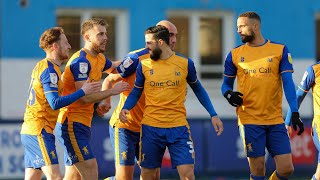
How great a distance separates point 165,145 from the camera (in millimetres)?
11750

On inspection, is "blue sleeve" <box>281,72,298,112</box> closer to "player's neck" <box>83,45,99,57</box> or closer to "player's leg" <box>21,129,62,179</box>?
"player's neck" <box>83,45,99,57</box>

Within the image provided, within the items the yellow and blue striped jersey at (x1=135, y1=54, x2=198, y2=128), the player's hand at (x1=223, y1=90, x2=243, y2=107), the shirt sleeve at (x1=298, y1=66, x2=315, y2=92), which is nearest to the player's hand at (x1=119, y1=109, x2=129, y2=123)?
the yellow and blue striped jersey at (x1=135, y1=54, x2=198, y2=128)

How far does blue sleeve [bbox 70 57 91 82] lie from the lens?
12.0 meters

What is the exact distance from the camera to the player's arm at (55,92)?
11.4 m

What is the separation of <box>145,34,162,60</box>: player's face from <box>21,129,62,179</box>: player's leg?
4.92 feet

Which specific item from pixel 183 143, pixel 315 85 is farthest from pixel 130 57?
pixel 315 85

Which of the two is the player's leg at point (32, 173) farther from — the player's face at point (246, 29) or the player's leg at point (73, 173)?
the player's face at point (246, 29)

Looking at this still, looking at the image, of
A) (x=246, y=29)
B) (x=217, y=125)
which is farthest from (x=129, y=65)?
(x=246, y=29)

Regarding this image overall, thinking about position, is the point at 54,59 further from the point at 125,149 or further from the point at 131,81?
the point at 125,149

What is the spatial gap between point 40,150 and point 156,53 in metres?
1.72

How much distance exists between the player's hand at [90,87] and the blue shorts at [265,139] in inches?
77.9

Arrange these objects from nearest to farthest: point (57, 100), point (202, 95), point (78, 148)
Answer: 1. point (57, 100)
2. point (202, 95)
3. point (78, 148)

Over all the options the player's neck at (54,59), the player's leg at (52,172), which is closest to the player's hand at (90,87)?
the player's neck at (54,59)

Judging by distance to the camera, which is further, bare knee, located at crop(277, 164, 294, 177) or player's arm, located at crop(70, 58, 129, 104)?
bare knee, located at crop(277, 164, 294, 177)
